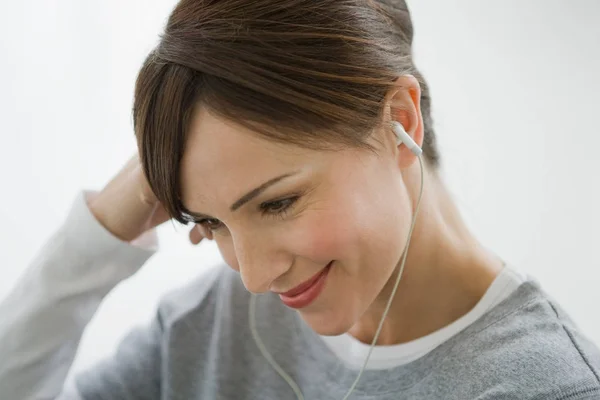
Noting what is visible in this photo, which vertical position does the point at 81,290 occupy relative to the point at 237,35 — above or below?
below

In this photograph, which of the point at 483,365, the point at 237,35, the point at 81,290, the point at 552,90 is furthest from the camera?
the point at 552,90

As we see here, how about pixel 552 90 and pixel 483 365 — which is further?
pixel 552 90

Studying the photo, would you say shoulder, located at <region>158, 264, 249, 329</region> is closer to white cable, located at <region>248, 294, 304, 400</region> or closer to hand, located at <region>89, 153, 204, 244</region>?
white cable, located at <region>248, 294, 304, 400</region>

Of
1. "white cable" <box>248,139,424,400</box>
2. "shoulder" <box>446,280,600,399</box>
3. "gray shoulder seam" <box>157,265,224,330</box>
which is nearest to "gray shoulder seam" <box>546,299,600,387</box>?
"shoulder" <box>446,280,600,399</box>

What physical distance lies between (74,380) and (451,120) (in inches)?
32.3

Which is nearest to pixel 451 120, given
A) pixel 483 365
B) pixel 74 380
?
pixel 483 365

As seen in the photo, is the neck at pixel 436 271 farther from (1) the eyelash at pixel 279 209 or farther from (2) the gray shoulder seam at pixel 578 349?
(1) the eyelash at pixel 279 209

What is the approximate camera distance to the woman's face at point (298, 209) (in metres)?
0.81

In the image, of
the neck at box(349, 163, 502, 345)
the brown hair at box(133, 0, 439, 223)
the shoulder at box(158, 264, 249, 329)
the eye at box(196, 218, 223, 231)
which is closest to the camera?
the brown hair at box(133, 0, 439, 223)

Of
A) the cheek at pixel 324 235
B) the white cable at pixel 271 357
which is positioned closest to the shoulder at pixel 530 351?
the white cable at pixel 271 357

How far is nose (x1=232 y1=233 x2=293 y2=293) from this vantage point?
0.86m

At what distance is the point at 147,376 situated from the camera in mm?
1214

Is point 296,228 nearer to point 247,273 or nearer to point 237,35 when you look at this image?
point 247,273

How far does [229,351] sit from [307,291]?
0.32 metres
